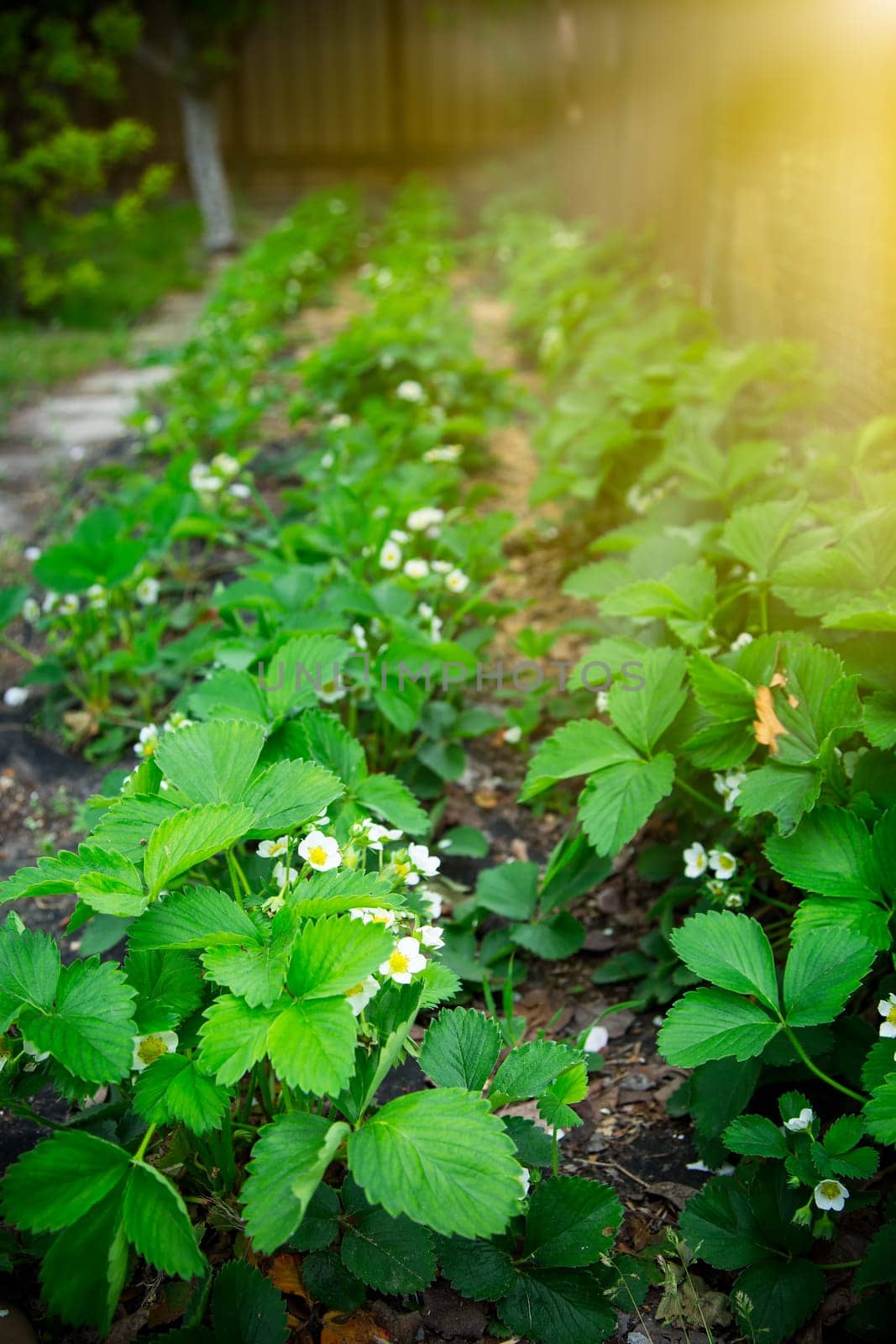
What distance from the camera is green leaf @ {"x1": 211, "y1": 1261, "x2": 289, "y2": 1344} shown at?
916 millimetres

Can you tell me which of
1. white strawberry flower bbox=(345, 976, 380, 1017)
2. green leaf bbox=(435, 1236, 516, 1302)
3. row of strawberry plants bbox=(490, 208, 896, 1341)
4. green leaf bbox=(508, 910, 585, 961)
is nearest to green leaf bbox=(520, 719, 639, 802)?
row of strawberry plants bbox=(490, 208, 896, 1341)

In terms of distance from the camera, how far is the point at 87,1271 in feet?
2.75

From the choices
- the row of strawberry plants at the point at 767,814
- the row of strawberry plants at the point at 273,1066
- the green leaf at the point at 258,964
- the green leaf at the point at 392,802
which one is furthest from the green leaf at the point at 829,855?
the green leaf at the point at 258,964

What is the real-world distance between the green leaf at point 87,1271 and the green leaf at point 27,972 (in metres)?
0.19

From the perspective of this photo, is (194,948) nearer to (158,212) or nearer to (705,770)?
(705,770)

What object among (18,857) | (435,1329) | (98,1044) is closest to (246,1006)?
(98,1044)

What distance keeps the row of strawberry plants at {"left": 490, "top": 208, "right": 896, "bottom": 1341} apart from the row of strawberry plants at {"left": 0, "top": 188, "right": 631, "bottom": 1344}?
181 mm

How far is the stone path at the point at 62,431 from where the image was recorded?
3.12 m

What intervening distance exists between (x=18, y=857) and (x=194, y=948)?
32.5 inches

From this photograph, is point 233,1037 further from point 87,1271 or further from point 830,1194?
point 830,1194

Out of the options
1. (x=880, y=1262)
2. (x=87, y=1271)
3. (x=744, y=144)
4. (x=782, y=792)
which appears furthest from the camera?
(x=744, y=144)

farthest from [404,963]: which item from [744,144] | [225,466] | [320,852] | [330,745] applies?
[744,144]

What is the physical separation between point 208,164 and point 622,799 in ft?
21.6

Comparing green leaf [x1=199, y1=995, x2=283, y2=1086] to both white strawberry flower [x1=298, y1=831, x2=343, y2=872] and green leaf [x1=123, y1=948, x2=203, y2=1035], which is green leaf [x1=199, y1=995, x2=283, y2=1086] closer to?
green leaf [x1=123, y1=948, x2=203, y2=1035]
